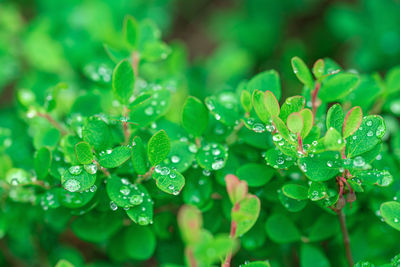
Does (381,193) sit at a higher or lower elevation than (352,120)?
lower

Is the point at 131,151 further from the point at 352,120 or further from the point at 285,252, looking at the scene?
the point at 285,252

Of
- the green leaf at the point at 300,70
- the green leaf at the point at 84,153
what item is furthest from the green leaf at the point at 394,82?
the green leaf at the point at 84,153

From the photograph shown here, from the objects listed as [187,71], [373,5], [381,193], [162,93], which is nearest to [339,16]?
[373,5]

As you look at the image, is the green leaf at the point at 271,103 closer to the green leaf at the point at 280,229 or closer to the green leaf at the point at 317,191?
the green leaf at the point at 317,191

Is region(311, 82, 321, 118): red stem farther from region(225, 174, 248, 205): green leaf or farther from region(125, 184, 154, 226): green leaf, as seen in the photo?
region(125, 184, 154, 226): green leaf

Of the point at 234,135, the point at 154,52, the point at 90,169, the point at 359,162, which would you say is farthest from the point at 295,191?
the point at 154,52

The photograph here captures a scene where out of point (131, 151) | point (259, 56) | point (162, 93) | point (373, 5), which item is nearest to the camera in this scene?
point (131, 151)

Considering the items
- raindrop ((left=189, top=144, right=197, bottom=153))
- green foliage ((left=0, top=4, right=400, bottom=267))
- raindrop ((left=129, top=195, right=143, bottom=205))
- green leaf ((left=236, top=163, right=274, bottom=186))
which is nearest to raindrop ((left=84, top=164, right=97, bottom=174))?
green foliage ((left=0, top=4, right=400, bottom=267))
